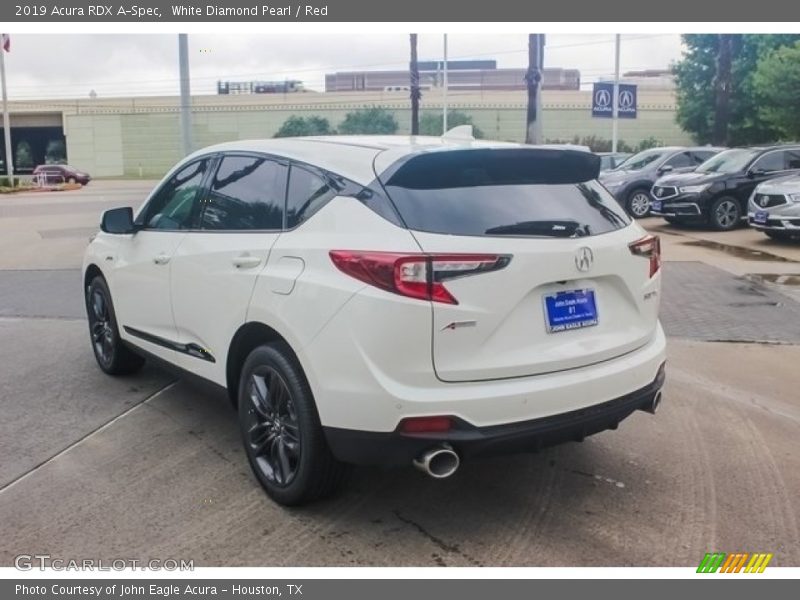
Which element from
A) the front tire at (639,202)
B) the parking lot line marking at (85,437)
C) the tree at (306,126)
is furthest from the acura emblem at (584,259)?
the tree at (306,126)

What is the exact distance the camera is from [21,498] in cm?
410

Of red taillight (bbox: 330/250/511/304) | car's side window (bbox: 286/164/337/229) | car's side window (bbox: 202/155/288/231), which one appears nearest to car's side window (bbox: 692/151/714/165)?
car's side window (bbox: 202/155/288/231)

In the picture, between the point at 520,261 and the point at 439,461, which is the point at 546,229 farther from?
the point at 439,461

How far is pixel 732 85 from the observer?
40.6m

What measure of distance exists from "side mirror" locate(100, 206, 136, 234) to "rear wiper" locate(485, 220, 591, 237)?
2.85m

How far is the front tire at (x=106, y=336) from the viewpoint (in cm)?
583

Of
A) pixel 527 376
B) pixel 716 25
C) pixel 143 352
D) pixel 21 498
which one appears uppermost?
pixel 716 25

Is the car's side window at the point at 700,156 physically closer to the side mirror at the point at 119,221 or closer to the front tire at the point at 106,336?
the front tire at the point at 106,336

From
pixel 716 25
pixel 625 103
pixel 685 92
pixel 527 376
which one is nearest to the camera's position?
pixel 527 376

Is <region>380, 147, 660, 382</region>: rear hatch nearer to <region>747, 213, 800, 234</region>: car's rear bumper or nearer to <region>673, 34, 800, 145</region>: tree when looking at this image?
<region>747, 213, 800, 234</region>: car's rear bumper

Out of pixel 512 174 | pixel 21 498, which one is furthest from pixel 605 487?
pixel 21 498

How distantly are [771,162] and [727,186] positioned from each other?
1.12 meters

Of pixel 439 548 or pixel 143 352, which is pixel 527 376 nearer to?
pixel 439 548

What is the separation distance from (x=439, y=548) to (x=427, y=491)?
0.59 meters
